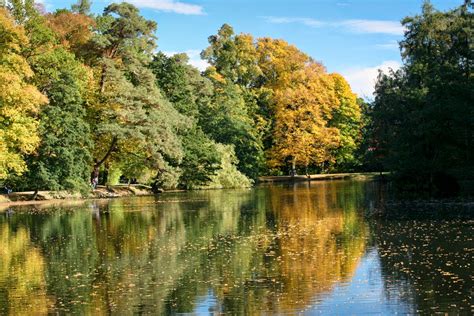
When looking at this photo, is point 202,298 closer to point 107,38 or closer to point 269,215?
point 269,215

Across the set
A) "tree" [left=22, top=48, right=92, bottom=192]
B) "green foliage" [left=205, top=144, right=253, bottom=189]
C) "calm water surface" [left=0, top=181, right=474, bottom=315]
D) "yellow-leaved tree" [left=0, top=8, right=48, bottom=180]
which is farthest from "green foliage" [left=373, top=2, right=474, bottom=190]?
"yellow-leaved tree" [left=0, top=8, right=48, bottom=180]

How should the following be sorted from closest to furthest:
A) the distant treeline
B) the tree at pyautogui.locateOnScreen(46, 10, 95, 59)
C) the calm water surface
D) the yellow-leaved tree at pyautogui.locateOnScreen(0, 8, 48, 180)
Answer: the calm water surface → the yellow-leaved tree at pyautogui.locateOnScreen(0, 8, 48, 180) → the distant treeline → the tree at pyautogui.locateOnScreen(46, 10, 95, 59)

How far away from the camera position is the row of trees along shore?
1799 inches

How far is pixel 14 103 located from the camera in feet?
144

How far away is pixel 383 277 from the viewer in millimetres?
15008

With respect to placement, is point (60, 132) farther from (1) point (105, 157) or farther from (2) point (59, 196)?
(1) point (105, 157)

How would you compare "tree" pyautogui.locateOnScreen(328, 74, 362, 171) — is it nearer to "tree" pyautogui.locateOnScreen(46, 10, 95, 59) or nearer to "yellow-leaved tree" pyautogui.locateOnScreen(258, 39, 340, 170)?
"yellow-leaved tree" pyautogui.locateOnScreen(258, 39, 340, 170)

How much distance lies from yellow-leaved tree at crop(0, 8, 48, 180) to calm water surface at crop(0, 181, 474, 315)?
13548 millimetres

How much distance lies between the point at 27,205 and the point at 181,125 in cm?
1924

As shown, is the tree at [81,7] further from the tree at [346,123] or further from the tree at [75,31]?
the tree at [346,123]

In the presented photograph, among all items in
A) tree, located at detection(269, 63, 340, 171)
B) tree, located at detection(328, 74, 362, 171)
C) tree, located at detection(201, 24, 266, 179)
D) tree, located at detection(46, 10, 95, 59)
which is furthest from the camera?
tree, located at detection(328, 74, 362, 171)

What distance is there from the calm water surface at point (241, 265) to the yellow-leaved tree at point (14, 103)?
44.4ft

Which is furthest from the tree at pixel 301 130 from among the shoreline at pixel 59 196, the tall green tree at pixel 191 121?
the shoreline at pixel 59 196

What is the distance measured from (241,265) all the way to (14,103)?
3110 cm
